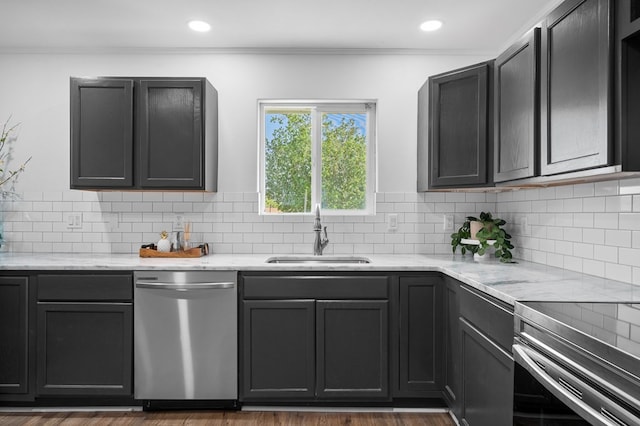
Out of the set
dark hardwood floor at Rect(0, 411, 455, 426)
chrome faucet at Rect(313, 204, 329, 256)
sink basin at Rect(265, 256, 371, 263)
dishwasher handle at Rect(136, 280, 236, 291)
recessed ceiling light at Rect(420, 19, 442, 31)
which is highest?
recessed ceiling light at Rect(420, 19, 442, 31)

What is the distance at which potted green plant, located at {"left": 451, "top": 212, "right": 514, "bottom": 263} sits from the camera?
277 cm

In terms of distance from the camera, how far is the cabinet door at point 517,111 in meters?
2.02

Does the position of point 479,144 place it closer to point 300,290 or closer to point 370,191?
point 370,191

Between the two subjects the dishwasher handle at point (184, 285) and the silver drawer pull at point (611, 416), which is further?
the dishwasher handle at point (184, 285)

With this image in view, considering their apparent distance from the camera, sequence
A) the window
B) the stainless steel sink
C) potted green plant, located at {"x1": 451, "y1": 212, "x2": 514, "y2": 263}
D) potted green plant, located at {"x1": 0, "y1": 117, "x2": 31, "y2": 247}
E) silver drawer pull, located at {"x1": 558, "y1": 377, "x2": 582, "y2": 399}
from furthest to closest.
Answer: the window
potted green plant, located at {"x1": 0, "y1": 117, "x2": 31, "y2": 247}
the stainless steel sink
potted green plant, located at {"x1": 451, "y1": 212, "x2": 514, "y2": 263}
silver drawer pull, located at {"x1": 558, "y1": 377, "x2": 582, "y2": 399}

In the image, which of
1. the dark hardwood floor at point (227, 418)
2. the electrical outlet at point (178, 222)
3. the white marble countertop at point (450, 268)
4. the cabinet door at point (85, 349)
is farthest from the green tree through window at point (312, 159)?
the dark hardwood floor at point (227, 418)

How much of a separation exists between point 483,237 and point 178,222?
2206 mm

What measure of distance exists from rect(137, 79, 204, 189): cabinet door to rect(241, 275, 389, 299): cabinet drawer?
0.87m

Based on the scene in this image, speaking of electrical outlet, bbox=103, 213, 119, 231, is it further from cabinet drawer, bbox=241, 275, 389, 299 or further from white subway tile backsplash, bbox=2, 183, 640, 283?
cabinet drawer, bbox=241, 275, 389, 299

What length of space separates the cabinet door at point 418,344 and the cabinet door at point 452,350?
3.2 inches

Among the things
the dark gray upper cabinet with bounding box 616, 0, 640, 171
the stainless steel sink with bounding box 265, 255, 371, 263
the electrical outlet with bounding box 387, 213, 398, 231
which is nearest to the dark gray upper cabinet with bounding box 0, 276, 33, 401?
the stainless steel sink with bounding box 265, 255, 371, 263

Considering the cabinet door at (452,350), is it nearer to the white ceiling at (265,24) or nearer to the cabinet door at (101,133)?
the white ceiling at (265,24)

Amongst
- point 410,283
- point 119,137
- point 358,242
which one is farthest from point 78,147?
point 410,283

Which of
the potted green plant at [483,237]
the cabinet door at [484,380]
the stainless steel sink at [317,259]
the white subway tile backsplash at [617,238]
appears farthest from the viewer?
the stainless steel sink at [317,259]
